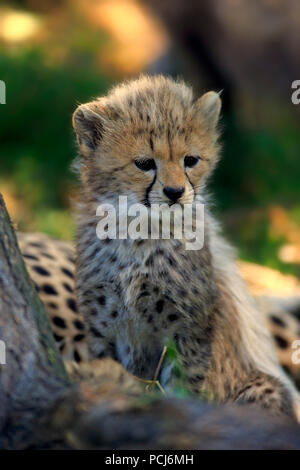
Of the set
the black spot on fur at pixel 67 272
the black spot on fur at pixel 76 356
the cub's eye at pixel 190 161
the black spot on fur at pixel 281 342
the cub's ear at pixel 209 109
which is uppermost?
the cub's ear at pixel 209 109

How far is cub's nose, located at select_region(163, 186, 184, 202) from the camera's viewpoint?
7.14 ft

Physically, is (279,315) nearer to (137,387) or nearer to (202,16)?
(137,387)

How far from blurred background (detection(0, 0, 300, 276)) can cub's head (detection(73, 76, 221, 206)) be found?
240cm

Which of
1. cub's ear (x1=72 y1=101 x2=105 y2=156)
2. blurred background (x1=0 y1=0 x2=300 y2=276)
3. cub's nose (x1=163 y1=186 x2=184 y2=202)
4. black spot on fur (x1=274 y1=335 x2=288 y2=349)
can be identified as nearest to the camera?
cub's nose (x1=163 y1=186 x2=184 y2=202)

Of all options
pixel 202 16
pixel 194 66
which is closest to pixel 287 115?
pixel 194 66

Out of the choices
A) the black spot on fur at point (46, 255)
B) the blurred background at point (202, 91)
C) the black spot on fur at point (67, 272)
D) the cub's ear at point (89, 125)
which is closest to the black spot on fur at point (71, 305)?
the black spot on fur at point (67, 272)

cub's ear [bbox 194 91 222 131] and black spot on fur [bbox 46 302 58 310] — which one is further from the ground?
cub's ear [bbox 194 91 222 131]

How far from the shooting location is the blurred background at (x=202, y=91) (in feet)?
17.5

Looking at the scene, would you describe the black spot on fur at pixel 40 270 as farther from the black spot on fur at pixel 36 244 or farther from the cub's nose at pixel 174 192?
the cub's nose at pixel 174 192

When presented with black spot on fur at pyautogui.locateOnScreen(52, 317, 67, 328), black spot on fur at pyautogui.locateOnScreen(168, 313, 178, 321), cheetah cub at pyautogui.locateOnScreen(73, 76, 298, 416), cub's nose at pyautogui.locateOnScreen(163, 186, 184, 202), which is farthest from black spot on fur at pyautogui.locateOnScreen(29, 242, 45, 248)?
cub's nose at pyautogui.locateOnScreen(163, 186, 184, 202)

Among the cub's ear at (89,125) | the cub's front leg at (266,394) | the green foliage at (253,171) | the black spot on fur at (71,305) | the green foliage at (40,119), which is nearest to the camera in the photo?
the cub's ear at (89,125)

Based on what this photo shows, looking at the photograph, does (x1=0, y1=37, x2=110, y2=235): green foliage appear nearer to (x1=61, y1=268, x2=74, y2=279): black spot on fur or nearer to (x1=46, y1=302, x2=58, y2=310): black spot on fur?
(x1=61, y1=268, x2=74, y2=279): black spot on fur

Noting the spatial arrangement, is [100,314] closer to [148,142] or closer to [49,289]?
[148,142]

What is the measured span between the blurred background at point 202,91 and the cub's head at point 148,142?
2.40 meters
